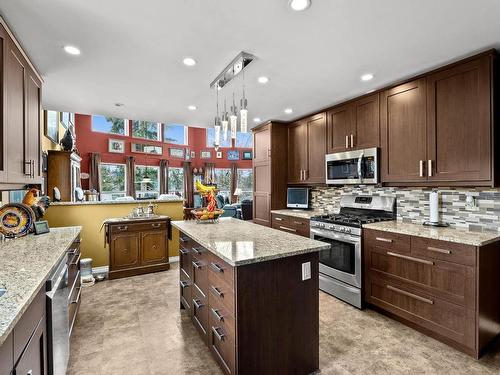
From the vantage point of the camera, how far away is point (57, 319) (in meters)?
1.59

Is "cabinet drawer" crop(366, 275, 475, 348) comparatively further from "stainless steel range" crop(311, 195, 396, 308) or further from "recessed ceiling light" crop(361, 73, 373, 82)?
"recessed ceiling light" crop(361, 73, 373, 82)

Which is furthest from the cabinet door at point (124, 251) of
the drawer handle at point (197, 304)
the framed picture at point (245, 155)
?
the framed picture at point (245, 155)

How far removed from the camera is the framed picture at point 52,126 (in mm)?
4549

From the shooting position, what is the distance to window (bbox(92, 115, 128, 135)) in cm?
857

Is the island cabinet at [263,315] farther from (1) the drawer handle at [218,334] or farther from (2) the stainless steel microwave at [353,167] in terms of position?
(2) the stainless steel microwave at [353,167]

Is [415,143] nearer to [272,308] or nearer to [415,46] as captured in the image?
[415,46]

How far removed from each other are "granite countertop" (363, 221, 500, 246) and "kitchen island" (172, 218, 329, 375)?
115cm

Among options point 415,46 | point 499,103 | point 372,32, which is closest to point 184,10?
point 372,32

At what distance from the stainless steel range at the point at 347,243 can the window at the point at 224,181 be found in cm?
805

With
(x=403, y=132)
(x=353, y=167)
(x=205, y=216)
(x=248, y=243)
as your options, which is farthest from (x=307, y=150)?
(x=248, y=243)

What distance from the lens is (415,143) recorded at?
8.85 ft

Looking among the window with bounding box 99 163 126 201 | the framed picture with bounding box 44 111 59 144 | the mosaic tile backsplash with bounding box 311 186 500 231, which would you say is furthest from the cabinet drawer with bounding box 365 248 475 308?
the window with bounding box 99 163 126 201

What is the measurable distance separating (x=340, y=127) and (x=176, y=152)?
26.0ft

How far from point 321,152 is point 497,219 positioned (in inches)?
82.2
